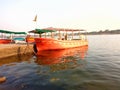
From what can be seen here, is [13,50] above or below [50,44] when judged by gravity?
below

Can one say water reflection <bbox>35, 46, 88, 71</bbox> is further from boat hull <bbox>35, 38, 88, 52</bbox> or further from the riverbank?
the riverbank

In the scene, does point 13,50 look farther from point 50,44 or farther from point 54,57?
point 50,44

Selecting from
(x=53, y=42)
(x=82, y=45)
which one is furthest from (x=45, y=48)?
(x=82, y=45)

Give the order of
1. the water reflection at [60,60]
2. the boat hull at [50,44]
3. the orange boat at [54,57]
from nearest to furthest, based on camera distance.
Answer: the water reflection at [60,60]
the orange boat at [54,57]
the boat hull at [50,44]

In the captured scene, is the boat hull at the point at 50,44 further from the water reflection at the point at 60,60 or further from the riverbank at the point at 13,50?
the riverbank at the point at 13,50

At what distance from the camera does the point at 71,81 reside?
969 centimetres

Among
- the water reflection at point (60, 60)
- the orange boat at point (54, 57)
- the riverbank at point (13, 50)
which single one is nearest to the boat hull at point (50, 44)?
the orange boat at point (54, 57)

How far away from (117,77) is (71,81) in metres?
3.17

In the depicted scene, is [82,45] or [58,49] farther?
[82,45]

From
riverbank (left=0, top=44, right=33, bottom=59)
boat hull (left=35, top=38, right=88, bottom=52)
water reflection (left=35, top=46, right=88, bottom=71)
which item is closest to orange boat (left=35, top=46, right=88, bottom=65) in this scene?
water reflection (left=35, top=46, right=88, bottom=71)

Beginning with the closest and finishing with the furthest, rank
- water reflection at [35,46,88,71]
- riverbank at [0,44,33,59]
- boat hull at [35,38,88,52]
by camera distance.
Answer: water reflection at [35,46,88,71] → riverbank at [0,44,33,59] → boat hull at [35,38,88,52]

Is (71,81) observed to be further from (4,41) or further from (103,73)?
(4,41)

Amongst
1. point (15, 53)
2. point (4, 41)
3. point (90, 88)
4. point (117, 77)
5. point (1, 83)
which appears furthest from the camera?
point (4, 41)

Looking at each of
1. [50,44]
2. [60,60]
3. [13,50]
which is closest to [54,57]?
[60,60]
